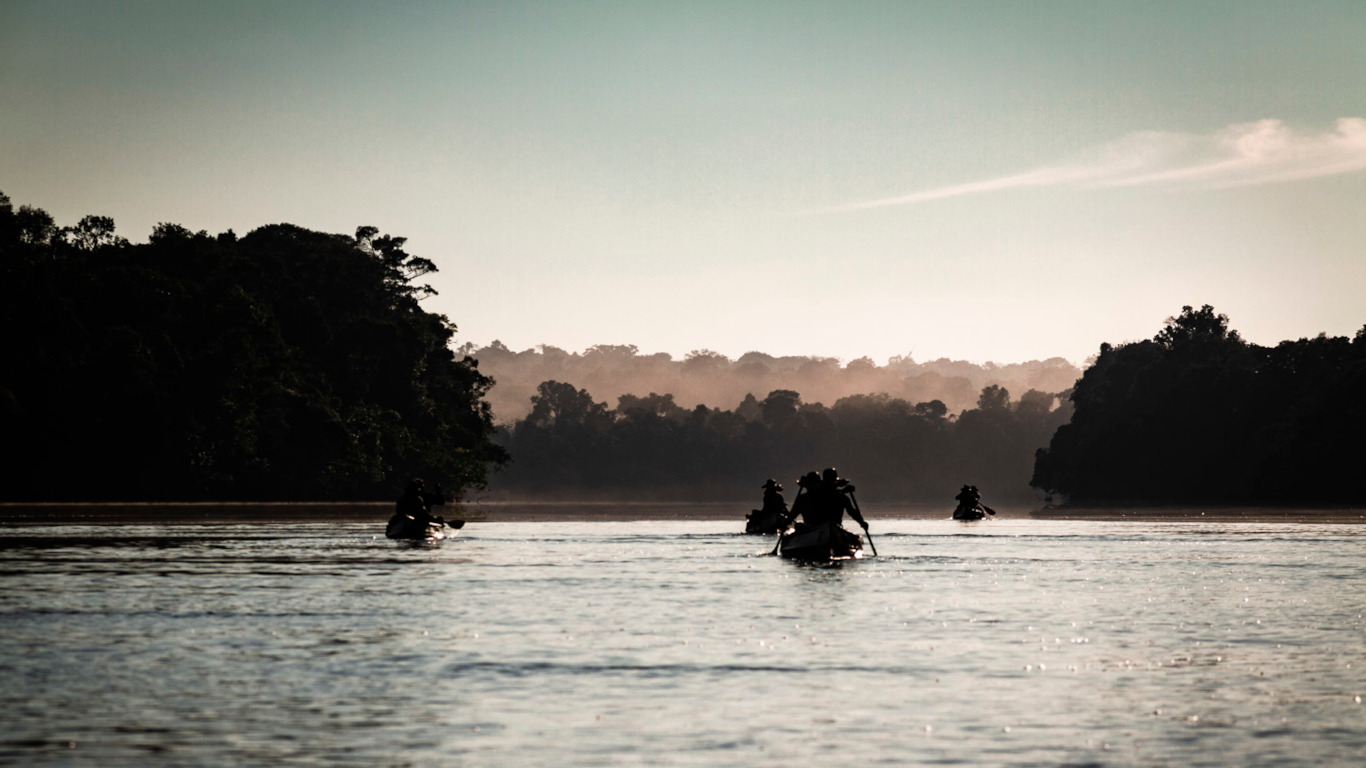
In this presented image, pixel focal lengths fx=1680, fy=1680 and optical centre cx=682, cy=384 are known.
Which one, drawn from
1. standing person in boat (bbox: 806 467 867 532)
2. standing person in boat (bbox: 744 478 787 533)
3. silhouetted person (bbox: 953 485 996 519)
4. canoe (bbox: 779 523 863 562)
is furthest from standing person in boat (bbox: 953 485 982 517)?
standing person in boat (bbox: 806 467 867 532)

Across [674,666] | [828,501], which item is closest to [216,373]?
[828,501]

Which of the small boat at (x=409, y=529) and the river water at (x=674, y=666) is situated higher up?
the small boat at (x=409, y=529)

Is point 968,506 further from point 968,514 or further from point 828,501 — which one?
point 828,501

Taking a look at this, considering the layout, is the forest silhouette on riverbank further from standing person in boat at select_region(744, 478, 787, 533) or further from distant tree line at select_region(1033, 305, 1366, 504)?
standing person in boat at select_region(744, 478, 787, 533)

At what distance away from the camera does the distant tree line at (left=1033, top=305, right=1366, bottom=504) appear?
430 feet

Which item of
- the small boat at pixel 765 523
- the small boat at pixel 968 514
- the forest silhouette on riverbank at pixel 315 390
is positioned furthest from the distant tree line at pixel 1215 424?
the small boat at pixel 765 523

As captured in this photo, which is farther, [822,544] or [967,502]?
[967,502]

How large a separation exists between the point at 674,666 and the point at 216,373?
9111 centimetres

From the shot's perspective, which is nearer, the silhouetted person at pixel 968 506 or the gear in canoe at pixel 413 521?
the gear in canoe at pixel 413 521

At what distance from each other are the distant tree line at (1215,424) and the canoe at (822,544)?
92.0 m

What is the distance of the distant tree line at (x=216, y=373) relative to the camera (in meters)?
94.8

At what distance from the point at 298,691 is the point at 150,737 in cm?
291

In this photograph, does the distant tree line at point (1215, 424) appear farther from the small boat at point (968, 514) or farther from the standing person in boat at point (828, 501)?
the standing person in boat at point (828, 501)

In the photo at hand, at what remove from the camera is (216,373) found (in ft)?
347
